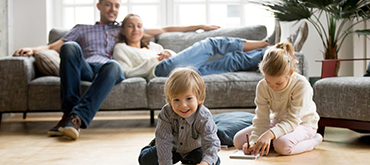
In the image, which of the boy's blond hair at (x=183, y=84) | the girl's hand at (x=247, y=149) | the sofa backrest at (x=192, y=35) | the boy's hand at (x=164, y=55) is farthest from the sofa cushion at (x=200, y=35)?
the boy's blond hair at (x=183, y=84)

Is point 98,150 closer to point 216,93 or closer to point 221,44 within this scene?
point 216,93

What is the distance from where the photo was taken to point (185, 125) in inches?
53.3

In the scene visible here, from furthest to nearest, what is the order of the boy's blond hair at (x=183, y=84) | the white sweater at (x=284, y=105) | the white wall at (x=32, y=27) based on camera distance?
the white wall at (x=32, y=27)
the white sweater at (x=284, y=105)
the boy's blond hair at (x=183, y=84)

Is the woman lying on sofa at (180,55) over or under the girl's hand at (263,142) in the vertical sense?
over

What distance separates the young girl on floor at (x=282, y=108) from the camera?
5.42 feet

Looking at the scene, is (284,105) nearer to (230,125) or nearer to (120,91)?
(230,125)

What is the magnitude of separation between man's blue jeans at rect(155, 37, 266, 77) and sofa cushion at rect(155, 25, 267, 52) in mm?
194

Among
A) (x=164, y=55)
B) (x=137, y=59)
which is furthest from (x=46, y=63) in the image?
(x=164, y=55)

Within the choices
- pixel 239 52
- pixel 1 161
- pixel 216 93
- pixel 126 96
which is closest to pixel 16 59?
pixel 126 96

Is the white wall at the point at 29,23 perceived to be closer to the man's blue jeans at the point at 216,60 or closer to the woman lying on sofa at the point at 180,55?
the woman lying on sofa at the point at 180,55

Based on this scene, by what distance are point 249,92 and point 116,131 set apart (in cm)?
93

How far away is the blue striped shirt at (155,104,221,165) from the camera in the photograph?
1312mm

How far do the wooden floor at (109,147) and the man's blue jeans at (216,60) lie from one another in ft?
1.61

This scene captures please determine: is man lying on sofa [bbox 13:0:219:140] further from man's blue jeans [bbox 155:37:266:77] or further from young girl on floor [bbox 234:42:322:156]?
young girl on floor [bbox 234:42:322:156]
